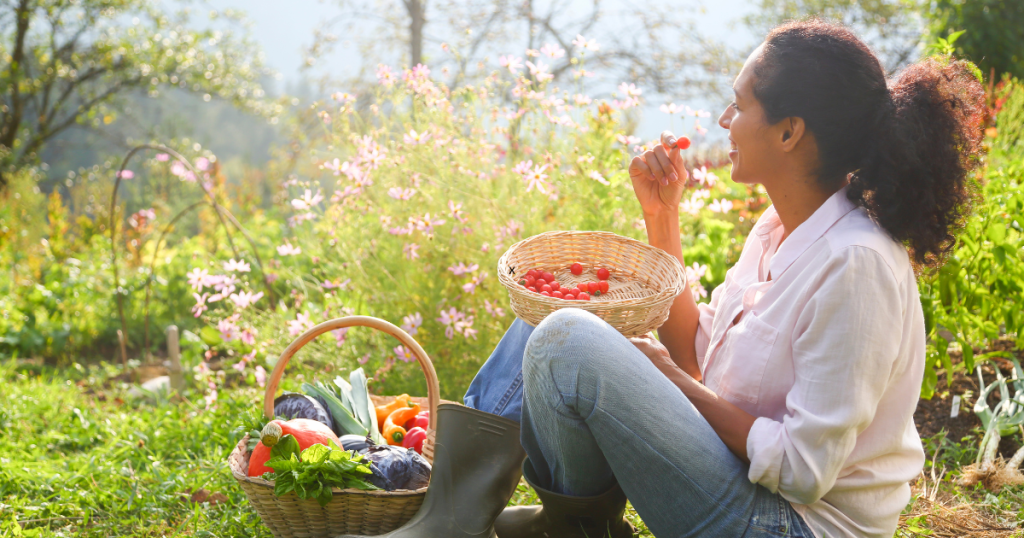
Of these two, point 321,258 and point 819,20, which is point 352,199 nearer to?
point 321,258

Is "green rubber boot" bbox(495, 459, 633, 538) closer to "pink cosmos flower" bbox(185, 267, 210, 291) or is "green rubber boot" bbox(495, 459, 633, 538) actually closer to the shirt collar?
the shirt collar

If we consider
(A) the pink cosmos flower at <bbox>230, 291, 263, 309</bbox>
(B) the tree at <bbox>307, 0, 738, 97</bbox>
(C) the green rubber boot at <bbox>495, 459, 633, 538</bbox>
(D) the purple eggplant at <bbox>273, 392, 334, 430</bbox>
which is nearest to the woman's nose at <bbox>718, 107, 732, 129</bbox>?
(C) the green rubber boot at <bbox>495, 459, 633, 538</bbox>

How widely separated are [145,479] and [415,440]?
0.99m

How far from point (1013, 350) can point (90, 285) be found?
476 cm

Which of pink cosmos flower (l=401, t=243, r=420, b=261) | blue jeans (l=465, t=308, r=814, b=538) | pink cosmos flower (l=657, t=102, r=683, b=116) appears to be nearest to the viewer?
blue jeans (l=465, t=308, r=814, b=538)

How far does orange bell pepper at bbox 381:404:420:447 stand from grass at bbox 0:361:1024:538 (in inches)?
15.2

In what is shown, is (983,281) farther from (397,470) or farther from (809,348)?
(397,470)

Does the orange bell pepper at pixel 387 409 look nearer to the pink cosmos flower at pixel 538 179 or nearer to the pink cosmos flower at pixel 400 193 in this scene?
the pink cosmos flower at pixel 400 193

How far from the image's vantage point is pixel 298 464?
1578 millimetres

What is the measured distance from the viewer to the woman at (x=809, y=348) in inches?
45.7

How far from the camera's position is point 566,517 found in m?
1.55

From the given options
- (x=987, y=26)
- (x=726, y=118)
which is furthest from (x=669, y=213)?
(x=987, y=26)

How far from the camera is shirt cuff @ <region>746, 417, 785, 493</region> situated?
1.19 metres

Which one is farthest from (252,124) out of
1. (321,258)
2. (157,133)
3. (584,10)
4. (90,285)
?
(321,258)
